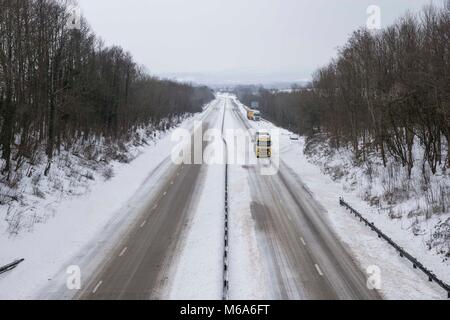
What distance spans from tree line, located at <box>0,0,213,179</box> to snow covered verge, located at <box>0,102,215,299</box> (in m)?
2.33

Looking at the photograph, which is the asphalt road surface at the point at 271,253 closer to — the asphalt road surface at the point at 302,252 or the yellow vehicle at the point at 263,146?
the asphalt road surface at the point at 302,252

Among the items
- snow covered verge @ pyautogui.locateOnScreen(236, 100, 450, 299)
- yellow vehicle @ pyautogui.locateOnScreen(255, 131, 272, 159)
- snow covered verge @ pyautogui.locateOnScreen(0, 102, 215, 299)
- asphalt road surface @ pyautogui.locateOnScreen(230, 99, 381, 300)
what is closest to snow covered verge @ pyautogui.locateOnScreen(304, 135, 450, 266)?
snow covered verge @ pyautogui.locateOnScreen(236, 100, 450, 299)

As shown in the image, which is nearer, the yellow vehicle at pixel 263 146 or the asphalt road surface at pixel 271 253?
the asphalt road surface at pixel 271 253

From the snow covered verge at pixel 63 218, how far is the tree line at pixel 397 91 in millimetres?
19017

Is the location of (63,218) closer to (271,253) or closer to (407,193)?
(271,253)

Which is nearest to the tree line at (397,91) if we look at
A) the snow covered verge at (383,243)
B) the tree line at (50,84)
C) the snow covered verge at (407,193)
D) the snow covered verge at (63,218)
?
the snow covered verge at (407,193)

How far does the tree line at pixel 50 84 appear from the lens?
91.8 ft

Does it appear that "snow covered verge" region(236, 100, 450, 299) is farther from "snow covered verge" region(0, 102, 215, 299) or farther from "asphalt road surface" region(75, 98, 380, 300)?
"snow covered verge" region(0, 102, 215, 299)

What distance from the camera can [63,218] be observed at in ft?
77.6

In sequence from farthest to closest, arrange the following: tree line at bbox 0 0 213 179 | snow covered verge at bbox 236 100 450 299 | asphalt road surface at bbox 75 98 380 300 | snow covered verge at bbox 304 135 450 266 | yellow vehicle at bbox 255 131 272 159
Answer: yellow vehicle at bbox 255 131 272 159 → tree line at bbox 0 0 213 179 → snow covered verge at bbox 304 135 450 266 → snow covered verge at bbox 236 100 450 299 → asphalt road surface at bbox 75 98 380 300

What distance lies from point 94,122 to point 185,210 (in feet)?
82.5

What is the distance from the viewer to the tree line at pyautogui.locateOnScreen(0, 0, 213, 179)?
1102 inches
